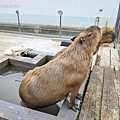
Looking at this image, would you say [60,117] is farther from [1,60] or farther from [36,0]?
[36,0]

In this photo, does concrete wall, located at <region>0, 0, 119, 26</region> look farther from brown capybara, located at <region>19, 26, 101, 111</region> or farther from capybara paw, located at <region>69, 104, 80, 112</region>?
capybara paw, located at <region>69, 104, 80, 112</region>

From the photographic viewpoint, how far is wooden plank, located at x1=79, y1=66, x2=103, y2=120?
1439mm

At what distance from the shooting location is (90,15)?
4223 millimetres

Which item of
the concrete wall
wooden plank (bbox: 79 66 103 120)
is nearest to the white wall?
the concrete wall

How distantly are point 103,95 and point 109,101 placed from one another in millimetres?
112

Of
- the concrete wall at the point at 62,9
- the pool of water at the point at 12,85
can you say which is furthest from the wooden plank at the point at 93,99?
the concrete wall at the point at 62,9

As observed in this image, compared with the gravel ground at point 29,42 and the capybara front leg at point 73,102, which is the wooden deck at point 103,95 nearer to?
the capybara front leg at point 73,102

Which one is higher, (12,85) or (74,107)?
(74,107)

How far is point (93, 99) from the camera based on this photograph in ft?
5.47

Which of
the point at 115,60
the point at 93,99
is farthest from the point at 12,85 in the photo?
the point at 115,60

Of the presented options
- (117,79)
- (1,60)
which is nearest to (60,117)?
(117,79)

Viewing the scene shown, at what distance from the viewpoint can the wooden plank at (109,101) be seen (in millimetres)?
1437

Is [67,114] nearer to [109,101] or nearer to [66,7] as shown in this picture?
[109,101]

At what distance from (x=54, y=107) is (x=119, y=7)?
3.52m
